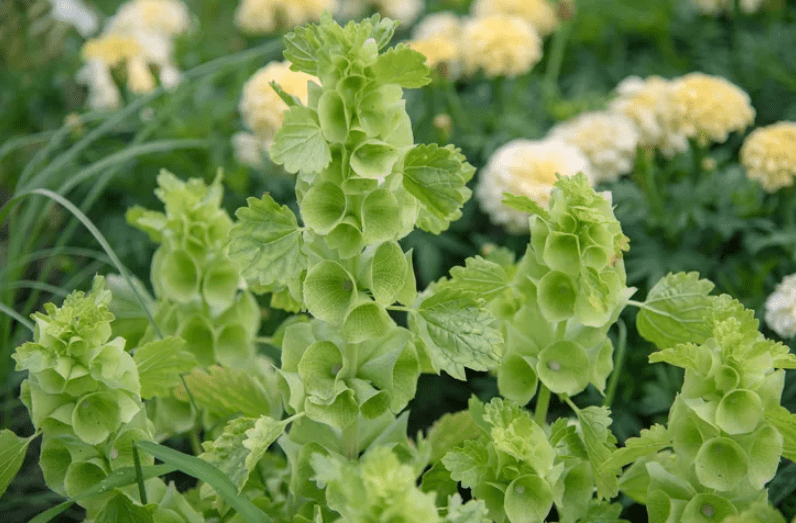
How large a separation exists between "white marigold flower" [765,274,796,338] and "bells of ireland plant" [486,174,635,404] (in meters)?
0.48

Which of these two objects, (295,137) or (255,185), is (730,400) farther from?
(255,185)

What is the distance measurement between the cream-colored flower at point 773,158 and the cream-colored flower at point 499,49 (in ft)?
1.88

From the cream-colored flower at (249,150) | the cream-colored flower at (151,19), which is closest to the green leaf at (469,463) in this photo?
the cream-colored flower at (249,150)

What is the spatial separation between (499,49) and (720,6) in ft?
2.37

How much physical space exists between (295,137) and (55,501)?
→ 0.84m

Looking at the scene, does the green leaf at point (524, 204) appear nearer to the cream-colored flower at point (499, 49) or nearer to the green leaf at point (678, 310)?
the green leaf at point (678, 310)

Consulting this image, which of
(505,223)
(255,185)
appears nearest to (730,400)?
(505,223)

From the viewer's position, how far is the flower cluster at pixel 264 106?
5.71 feet

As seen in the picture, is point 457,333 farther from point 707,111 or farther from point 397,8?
point 397,8

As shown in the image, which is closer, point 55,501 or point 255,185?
point 55,501

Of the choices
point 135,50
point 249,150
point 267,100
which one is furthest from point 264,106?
point 135,50

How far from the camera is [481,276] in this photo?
3.06 ft

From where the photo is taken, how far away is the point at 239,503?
0.84 m

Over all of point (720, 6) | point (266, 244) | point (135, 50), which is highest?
Answer: point (266, 244)
